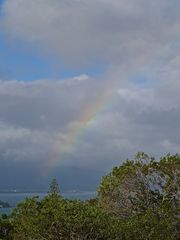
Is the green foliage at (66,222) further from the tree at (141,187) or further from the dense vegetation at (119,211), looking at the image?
the tree at (141,187)

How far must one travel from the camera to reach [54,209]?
22.0 m

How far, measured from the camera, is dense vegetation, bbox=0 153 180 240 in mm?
22078

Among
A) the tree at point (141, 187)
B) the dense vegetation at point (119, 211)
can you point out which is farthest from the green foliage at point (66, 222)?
the tree at point (141, 187)

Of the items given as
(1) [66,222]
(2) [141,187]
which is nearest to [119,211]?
(2) [141,187]

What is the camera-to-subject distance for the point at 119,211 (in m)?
34.7

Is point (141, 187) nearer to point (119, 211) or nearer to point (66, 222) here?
point (119, 211)

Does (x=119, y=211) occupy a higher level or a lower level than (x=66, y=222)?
higher

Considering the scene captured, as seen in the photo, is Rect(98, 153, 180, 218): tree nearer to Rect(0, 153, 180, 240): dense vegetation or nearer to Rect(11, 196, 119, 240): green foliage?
Rect(0, 153, 180, 240): dense vegetation

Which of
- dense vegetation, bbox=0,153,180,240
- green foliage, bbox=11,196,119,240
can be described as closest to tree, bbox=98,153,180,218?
dense vegetation, bbox=0,153,180,240

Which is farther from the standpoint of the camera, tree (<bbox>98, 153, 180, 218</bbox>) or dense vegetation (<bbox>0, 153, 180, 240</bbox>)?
tree (<bbox>98, 153, 180, 218</bbox>)

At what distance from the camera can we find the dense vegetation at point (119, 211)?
869 inches

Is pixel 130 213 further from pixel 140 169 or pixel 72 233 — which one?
pixel 72 233

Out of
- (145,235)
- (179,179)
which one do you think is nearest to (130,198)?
(179,179)

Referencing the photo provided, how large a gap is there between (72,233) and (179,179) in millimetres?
14955
